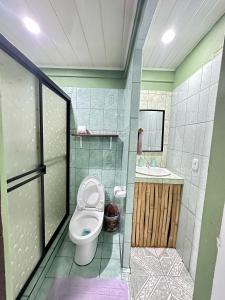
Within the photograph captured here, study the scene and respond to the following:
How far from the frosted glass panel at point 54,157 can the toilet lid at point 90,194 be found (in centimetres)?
29

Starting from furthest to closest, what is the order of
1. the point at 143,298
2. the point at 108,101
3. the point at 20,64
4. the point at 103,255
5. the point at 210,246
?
the point at 108,101 < the point at 103,255 < the point at 143,298 < the point at 20,64 < the point at 210,246

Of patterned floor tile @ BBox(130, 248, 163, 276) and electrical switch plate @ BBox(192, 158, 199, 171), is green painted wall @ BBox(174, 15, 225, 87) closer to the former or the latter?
electrical switch plate @ BBox(192, 158, 199, 171)

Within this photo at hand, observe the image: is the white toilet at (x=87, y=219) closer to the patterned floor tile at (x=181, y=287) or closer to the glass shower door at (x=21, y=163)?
the glass shower door at (x=21, y=163)

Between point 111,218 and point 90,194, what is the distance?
462 millimetres

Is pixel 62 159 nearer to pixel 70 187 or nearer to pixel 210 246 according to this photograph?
pixel 70 187

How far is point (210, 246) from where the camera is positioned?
0.58 metres

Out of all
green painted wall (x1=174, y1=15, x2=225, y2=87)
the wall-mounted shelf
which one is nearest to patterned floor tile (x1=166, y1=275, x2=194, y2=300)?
the wall-mounted shelf

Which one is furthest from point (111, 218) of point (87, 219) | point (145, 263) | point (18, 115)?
point (18, 115)

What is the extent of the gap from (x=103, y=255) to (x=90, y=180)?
893mm

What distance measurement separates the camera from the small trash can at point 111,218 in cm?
217

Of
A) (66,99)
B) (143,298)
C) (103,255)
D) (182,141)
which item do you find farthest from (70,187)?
(182,141)

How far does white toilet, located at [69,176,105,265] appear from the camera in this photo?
5.23ft

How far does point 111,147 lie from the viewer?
2297 millimetres

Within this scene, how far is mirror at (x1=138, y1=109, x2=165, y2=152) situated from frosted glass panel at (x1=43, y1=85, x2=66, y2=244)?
1.12 meters
